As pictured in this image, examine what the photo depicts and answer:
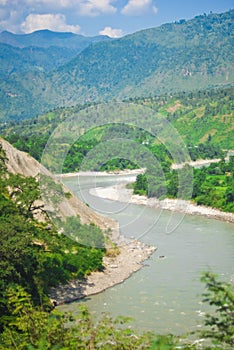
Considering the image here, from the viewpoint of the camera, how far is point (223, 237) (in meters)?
30.6

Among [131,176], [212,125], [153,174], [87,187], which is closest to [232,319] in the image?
[153,174]

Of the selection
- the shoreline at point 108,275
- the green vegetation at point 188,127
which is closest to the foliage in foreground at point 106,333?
the shoreline at point 108,275

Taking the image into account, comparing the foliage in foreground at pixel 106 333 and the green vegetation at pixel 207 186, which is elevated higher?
the foliage in foreground at pixel 106 333

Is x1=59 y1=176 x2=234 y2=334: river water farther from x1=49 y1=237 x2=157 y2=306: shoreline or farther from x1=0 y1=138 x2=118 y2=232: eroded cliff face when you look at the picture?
x1=0 y1=138 x2=118 y2=232: eroded cliff face

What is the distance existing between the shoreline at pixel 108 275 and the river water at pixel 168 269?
1.06 ft

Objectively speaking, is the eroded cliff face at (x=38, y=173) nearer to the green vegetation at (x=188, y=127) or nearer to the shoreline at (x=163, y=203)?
the shoreline at (x=163, y=203)

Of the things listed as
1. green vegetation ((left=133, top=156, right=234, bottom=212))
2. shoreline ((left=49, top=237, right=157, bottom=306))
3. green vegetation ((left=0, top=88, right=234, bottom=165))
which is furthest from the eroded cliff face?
green vegetation ((left=0, top=88, right=234, bottom=165))

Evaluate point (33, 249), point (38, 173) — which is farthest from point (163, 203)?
point (33, 249)

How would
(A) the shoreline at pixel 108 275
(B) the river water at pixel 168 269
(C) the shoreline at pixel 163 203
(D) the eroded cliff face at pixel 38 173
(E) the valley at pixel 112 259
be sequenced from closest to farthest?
(E) the valley at pixel 112 259, (B) the river water at pixel 168 269, (A) the shoreline at pixel 108 275, (D) the eroded cliff face at pixel 38 173, (C) the shoreline at pixel 163 203

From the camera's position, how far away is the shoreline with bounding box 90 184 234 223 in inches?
1507

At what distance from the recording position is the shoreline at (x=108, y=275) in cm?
2009

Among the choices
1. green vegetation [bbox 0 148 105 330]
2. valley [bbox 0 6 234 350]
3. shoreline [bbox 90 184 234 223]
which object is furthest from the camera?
shoreline [bbox 90 184 234 223]

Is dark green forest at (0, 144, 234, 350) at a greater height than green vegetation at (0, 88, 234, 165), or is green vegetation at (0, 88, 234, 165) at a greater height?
green vegetation at (0, 88, 234, 165)

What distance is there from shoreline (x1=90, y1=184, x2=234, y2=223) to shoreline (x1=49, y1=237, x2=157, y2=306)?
10914mm
